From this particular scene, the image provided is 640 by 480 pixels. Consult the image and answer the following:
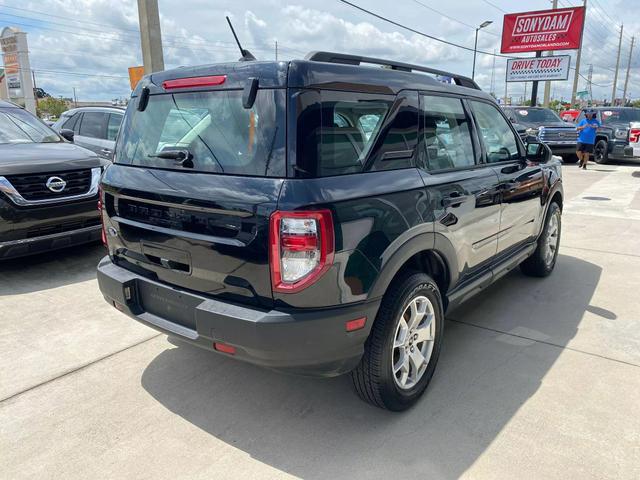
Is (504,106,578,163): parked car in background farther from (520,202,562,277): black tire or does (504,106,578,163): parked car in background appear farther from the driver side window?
the driver side window

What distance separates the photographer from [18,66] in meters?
24.6

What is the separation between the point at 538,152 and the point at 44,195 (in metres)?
4.89

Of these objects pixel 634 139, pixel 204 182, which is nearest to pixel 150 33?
pixel 204 182

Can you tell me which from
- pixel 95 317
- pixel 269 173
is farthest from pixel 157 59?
pixel 269 173

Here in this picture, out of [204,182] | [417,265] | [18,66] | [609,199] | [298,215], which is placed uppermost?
[18,66]

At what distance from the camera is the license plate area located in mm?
2514

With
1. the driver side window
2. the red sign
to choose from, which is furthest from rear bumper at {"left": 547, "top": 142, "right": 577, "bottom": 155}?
the driver side window

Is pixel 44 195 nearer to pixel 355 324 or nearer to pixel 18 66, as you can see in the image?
pixel 355 324

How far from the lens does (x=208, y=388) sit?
3.07 metres

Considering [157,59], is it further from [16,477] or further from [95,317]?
[16,477]

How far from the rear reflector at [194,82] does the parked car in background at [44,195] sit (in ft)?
9.77

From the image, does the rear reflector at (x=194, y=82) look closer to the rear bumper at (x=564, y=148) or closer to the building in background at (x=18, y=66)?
the rear bumper at (x=564, y=148)

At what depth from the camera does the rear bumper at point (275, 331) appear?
220cm

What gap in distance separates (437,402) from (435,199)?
1.20 metres
